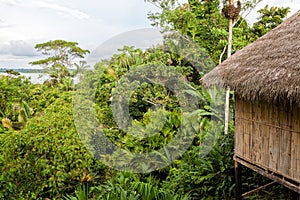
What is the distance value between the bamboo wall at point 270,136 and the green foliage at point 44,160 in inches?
114

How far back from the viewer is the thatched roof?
315 centimetres

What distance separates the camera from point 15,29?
9500 millimetres

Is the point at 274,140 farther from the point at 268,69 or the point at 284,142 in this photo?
the point at 268,69

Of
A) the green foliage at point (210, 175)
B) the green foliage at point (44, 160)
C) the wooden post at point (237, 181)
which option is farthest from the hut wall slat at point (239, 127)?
the green foliage at point (44, 160)

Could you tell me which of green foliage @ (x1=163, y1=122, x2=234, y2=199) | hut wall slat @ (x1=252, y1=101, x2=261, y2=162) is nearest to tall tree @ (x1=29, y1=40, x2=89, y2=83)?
green foliage @ (x1=163, y1=122, x2=234, y2=199)

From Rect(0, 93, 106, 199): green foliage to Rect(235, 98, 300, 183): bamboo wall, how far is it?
2897 mm

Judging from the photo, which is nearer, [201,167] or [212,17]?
[201,167]

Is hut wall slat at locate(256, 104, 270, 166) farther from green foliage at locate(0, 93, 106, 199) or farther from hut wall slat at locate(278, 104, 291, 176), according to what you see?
green foliage at locate(0, 93, 106, 199)

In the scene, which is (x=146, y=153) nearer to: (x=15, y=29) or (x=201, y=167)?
(x=201, y=167)

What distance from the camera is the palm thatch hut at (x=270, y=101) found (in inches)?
129

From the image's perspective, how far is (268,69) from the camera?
11.6 ft

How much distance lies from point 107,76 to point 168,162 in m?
3.53

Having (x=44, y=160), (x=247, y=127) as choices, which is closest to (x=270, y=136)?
(x=247, y=127)

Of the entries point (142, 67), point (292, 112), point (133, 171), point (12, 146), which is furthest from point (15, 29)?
point (292, 112)
